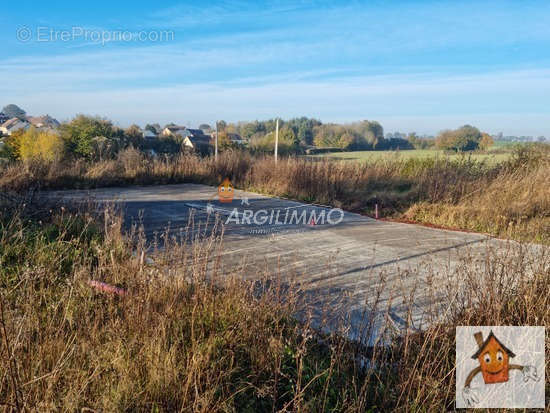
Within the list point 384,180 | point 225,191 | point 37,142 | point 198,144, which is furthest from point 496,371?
point 37,142

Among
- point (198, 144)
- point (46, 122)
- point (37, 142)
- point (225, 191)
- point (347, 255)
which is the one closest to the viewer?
point (347, 255)

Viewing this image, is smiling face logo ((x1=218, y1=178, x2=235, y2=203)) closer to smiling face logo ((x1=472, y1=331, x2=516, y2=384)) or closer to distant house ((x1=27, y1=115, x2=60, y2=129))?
smiling face logo ((x1=472, y1=331, x2=516, y2=384))

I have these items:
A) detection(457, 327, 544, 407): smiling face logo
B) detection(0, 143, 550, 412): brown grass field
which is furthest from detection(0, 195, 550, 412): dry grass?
detection(457, 327, 544, 407): smiling face logo

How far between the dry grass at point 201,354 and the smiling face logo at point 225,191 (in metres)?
7.79

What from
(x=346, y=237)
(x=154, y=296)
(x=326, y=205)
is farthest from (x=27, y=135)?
(x=154, y=296)

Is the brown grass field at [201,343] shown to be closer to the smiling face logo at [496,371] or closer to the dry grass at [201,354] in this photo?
the dry grass at [201,354]

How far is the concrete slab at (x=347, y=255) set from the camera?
3369 millimetres

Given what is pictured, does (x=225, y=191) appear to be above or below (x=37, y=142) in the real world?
below

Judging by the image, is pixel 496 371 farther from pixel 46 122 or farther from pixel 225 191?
pixel 46 122

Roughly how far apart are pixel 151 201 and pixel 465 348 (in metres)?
9.08

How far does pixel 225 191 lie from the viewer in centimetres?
1266

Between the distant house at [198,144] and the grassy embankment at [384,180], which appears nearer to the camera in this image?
the grassy embankment at [384,180]

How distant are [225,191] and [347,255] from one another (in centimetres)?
745

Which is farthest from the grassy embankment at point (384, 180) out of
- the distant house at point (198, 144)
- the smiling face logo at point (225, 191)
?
the distant house at point (198, 144)
